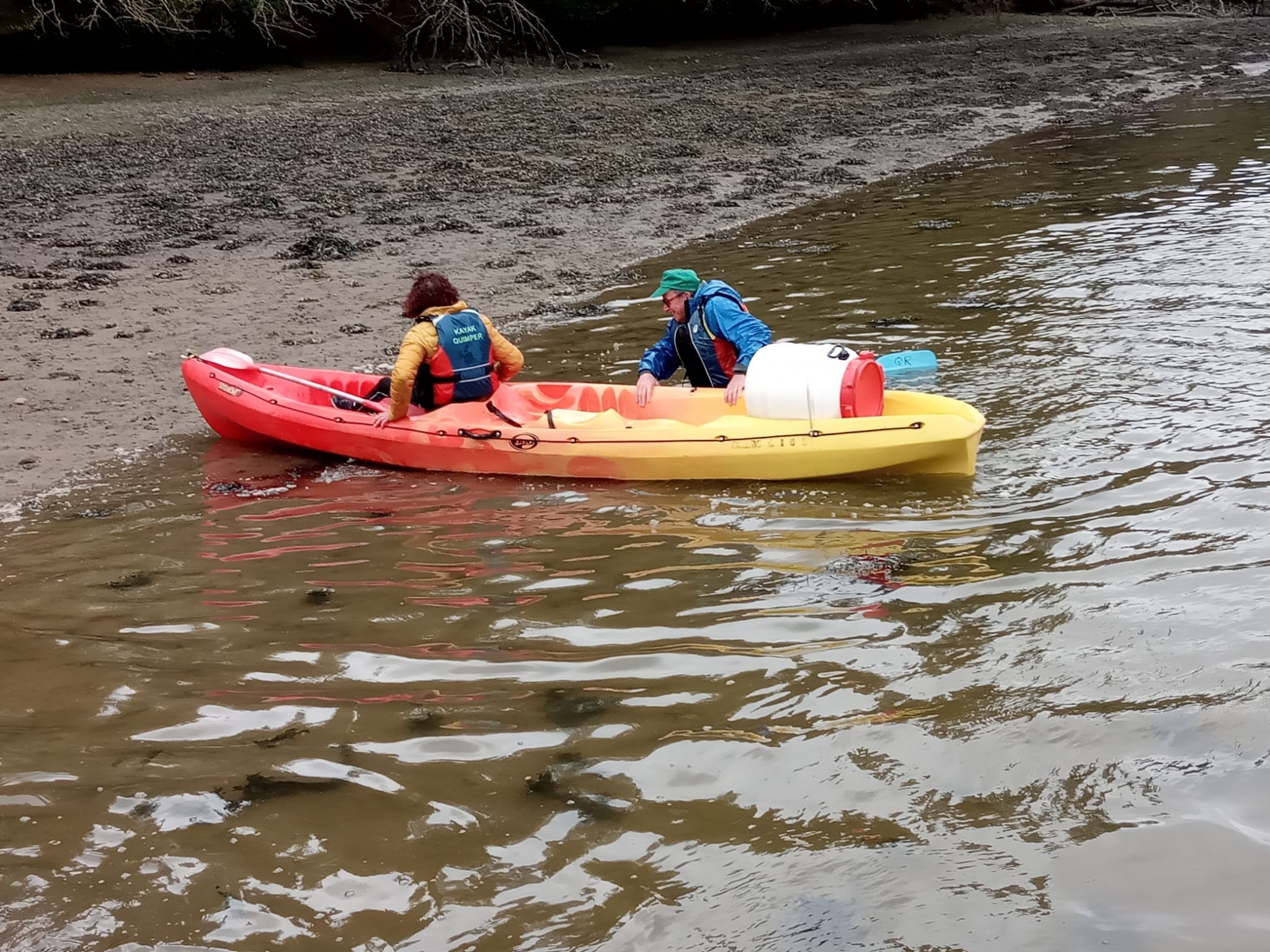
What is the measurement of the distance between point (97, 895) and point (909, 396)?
4342 millimetres

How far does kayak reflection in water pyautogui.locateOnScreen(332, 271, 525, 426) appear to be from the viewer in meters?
6.61

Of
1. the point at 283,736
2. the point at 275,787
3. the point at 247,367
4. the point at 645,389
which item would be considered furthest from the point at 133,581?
the point at 645,389

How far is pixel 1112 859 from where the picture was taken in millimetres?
3043

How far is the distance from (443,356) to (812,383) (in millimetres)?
1980

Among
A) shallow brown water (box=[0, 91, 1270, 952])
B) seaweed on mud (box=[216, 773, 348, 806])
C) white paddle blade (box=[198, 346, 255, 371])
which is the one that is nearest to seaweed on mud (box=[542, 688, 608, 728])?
shallow brown water (box=[0, 91, 1270, 952])

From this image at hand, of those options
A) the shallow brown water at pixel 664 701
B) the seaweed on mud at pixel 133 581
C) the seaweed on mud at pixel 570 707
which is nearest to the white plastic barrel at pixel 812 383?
the shallow brown water at pixel 664 701

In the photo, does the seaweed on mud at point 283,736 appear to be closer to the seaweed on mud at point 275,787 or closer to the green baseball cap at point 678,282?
the seaweed on mud at point 275,787

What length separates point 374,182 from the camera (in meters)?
12.6

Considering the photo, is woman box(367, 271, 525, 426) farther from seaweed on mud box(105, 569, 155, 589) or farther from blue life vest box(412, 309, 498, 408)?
seaweed on mud box(105, 569, 155, 589)

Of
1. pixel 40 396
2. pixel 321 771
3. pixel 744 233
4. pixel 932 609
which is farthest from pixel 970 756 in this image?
pixel 744 233

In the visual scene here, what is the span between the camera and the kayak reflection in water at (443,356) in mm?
6613

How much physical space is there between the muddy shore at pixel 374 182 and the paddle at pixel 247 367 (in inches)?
19.5

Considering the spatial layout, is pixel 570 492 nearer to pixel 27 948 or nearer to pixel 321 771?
pixel 321 771

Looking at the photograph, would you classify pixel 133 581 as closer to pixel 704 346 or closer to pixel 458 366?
pixel 458 366
